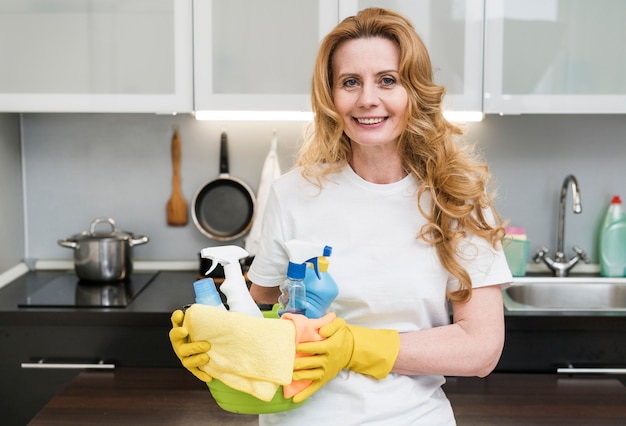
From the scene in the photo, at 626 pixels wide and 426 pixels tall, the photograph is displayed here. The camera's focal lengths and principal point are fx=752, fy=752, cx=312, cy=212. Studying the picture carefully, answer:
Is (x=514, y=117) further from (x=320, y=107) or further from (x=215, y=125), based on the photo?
(x=320, y=107)

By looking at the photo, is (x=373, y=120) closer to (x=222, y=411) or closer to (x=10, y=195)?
(x=222, y=411)

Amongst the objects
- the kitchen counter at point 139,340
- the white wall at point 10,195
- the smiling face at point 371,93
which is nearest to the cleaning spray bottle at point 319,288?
the smiling face at point 371,93

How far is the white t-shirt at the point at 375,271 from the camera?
139 centimetres

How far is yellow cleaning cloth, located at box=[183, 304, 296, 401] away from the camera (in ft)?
3.97

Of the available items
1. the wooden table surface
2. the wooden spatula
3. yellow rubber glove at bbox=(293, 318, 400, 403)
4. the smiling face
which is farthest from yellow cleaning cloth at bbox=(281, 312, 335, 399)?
the wooden spatula

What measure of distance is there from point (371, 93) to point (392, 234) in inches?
10.7

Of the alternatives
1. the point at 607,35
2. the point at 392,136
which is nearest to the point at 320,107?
the point at 392,136

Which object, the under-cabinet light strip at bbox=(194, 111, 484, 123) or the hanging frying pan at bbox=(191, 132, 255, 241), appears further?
the hanging frying pan at bbox=(191, 132, 255, 241)

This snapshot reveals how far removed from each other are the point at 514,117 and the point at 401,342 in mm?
1584

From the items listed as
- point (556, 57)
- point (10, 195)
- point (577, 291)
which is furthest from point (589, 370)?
point (10, 195)

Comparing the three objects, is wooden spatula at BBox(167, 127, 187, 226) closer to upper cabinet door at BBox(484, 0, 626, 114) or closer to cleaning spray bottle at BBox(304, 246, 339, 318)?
upper cabinet door at BBox(484, 0, 626, 114)

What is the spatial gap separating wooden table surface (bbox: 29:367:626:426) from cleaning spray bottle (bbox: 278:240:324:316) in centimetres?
64

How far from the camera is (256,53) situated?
2.34 meters

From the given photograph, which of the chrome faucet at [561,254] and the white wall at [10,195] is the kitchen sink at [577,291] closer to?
the chrome faucet at [561,254]
